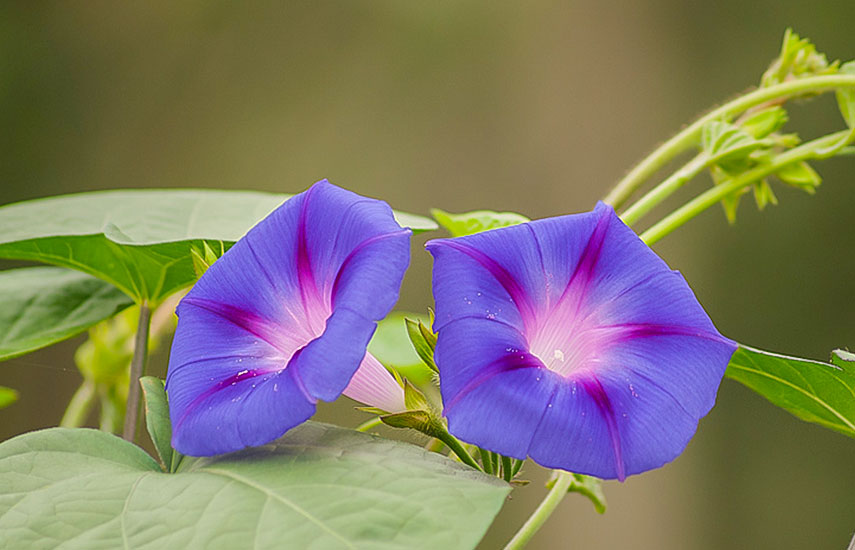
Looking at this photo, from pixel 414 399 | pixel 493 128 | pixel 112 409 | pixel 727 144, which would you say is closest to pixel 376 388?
pixel 414 399

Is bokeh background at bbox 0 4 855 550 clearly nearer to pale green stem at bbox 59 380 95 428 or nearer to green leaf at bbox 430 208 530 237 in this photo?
pale green stem at bbox 59 380 95 428

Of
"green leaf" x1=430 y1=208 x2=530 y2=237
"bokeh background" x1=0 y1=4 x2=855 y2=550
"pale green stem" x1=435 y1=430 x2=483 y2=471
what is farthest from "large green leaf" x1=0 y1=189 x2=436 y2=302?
"bokeh background" x1=0 y1=4 x2=855 y2=550

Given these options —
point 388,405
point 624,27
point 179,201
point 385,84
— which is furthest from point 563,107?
point 388,405

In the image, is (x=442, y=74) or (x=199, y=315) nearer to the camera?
(x=199, y=315)

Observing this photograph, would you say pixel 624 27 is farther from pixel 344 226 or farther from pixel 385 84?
pixel 344 226

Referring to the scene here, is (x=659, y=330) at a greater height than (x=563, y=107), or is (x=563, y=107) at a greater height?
(x=563, y=107)

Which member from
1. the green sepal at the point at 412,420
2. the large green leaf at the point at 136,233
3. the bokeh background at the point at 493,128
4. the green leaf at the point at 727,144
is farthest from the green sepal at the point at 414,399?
the bokeh background at the point at 493,128
